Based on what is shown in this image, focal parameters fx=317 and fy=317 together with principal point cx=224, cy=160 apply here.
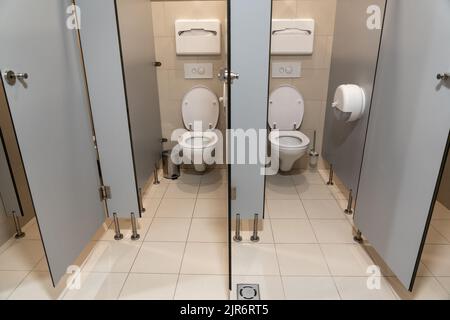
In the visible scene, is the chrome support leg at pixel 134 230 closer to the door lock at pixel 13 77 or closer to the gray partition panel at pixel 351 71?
the door lock at pixel 13 77

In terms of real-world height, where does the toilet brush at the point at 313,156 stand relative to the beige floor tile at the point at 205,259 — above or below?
above

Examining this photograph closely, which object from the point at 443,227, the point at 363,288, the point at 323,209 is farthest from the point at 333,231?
the point at 443,227

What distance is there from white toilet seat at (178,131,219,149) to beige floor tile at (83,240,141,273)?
835 mm

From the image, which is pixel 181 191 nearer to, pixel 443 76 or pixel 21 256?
pixel 21 256

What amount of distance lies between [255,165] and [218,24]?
4.30ft

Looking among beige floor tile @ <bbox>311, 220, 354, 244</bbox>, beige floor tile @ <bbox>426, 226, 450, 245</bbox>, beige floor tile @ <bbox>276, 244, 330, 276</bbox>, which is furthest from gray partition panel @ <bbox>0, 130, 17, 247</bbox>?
beige floor tile @ <bbox>426, 226, 450, 245</bbox>

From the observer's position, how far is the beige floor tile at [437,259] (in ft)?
5.76

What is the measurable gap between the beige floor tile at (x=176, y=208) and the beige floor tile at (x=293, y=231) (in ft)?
2.09

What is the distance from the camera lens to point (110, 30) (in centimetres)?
164

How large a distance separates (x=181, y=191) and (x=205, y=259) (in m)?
0.92

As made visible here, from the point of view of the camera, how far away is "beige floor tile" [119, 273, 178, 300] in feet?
5.23

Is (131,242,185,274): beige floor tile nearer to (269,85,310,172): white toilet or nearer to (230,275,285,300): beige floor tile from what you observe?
(230,275,285,300): beige floor tile

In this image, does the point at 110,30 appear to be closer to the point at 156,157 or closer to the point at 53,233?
the point at 53,233

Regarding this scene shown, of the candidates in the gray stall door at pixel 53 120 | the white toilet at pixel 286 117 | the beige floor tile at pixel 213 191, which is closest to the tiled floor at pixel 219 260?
the beige floor tile at pixel 213 191
